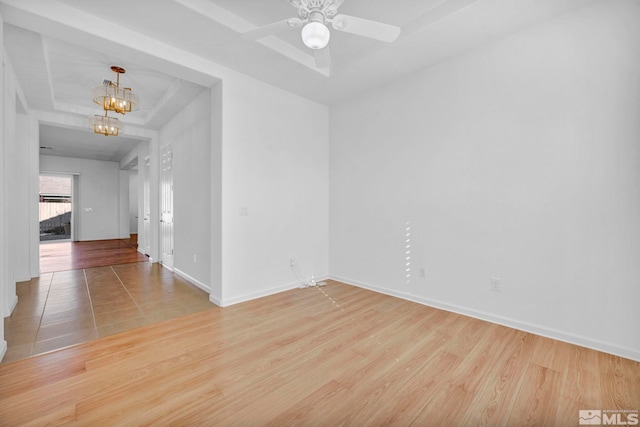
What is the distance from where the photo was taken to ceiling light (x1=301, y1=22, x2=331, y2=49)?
1.77 m

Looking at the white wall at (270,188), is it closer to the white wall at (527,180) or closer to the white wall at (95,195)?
the white wall at (527,180)

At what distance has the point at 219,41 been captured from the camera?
2.70 m

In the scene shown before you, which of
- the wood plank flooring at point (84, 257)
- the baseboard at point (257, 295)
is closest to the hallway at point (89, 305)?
the baseboard at point (257, 295)

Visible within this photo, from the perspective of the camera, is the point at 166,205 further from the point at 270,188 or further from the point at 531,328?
the point at 531,328

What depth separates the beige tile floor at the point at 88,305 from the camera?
7.96 feet

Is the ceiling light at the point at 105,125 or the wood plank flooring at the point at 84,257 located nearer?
the ceiling light at the point at 105,125

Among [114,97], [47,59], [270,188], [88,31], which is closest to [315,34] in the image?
[88,31]

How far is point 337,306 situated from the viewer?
3.21 metres

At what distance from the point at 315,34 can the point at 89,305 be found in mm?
3731

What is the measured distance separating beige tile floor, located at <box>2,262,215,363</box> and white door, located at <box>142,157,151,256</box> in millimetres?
1587

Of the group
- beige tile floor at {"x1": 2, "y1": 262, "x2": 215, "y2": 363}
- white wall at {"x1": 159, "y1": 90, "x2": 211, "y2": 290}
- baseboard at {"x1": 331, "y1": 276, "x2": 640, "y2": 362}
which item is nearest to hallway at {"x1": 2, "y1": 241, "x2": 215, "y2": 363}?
beige tile floor at {"x1": 2, "y1": 262, "x2": 215, "y2": 363}

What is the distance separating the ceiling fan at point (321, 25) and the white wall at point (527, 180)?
1.44 meters

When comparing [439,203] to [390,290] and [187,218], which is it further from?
[187,218]

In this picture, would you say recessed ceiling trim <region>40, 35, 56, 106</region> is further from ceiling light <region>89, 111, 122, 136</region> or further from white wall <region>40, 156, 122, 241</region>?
white wall <region>40, 156, 122, 241</region>
